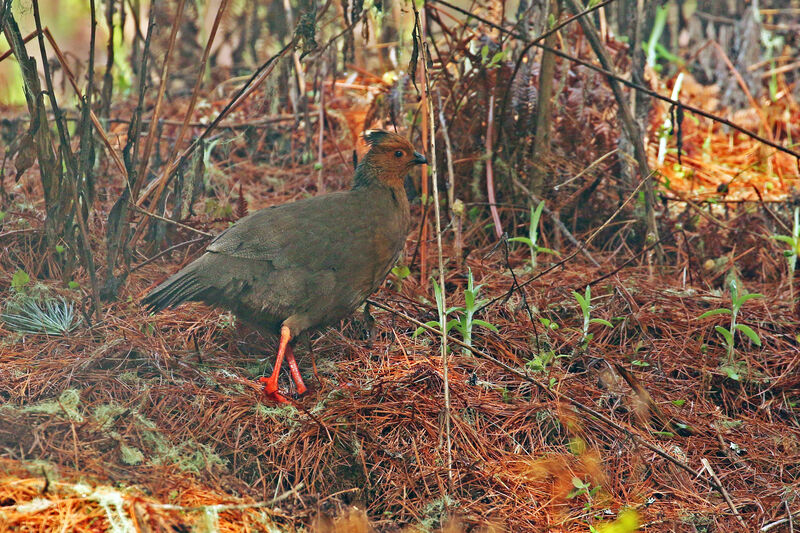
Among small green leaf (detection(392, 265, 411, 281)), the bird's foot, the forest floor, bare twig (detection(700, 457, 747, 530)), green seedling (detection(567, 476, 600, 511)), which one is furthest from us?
small green leaf (detection(392, 265, 411, 281))

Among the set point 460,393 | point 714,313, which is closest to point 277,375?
point 460,393

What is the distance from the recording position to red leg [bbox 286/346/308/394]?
143 inches

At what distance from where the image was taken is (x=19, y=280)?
4062 millimetres

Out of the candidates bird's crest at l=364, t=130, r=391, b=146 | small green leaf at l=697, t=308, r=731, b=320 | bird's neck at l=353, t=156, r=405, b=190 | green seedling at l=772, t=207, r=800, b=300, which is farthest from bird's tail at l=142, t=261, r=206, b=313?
green seedling at l=772, t=207, r=800, b=300

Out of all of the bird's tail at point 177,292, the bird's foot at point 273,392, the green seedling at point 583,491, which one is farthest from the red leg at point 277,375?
the green seedling at point 583,491

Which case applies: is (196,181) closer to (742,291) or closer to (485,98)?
(485,98)

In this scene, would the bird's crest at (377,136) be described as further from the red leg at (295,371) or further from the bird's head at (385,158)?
the red leg at (295,371)

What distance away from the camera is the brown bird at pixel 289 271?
3.70 meters

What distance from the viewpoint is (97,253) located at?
4.64 metres

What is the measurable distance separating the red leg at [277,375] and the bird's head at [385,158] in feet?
3.33

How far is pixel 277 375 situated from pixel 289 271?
52cm

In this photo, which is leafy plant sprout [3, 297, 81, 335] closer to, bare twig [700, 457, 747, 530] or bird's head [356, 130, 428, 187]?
bird's head [356, 130, 428, 187]

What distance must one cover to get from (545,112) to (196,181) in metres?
2.23

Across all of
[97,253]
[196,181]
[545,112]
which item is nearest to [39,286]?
[97,253]
